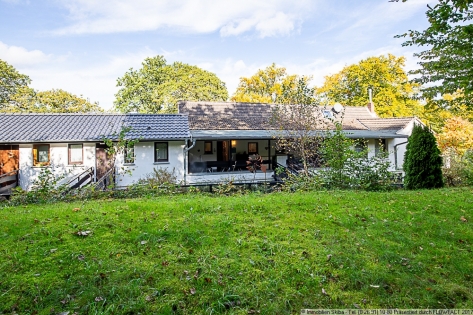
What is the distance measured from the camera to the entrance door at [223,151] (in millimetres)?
19406

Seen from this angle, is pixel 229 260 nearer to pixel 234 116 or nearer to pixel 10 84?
pixel 234 116

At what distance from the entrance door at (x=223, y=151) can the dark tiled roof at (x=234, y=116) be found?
131 cm

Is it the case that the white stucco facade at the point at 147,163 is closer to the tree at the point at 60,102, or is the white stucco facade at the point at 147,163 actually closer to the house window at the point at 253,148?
the house window at the point at 253,148

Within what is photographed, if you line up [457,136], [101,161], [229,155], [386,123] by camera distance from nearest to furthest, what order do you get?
1. [101,161]
2. [229,155]
3. [457,136]
4. [386,123]

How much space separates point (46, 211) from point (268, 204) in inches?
190

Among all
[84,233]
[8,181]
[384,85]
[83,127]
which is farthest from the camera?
[384,85]

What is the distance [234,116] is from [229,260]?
18412 mm

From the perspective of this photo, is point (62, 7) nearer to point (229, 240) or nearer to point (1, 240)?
point (1, 240)

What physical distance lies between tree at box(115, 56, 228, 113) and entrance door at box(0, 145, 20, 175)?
16.1 meters

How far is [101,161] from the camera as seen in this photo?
15281 mm

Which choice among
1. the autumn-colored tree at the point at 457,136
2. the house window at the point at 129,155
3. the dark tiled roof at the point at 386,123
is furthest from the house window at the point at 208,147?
the autumn-colored tree at the point at 457,136

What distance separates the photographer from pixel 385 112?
29844mm

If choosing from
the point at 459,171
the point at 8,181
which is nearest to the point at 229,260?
the point at 459,171

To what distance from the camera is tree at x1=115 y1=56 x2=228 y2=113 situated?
30031mm
